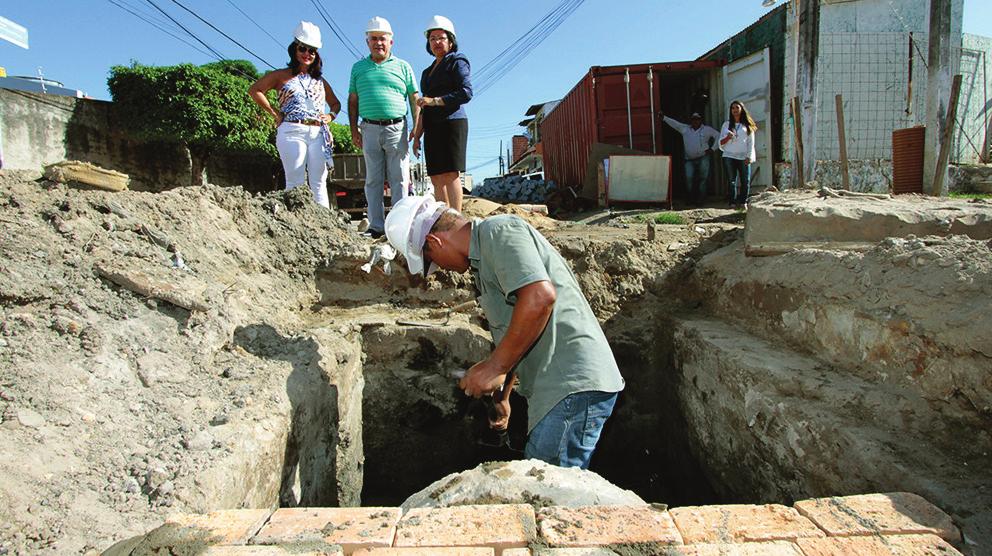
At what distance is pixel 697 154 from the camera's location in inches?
358

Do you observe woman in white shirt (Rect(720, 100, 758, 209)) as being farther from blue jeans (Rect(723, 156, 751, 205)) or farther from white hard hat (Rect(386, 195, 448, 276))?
white hard hat (Rect(386, 195, 448, 276))

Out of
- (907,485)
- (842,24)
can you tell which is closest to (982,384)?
(907,485)

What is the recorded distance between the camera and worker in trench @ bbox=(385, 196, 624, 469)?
2107 mm

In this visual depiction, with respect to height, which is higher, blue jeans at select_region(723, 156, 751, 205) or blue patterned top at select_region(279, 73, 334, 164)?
blue patterned top at select_region(279, 73, 334, 164)

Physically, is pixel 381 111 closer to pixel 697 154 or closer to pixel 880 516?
pixel 880 516

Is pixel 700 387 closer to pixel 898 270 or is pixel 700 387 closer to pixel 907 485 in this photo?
pixel 898 270

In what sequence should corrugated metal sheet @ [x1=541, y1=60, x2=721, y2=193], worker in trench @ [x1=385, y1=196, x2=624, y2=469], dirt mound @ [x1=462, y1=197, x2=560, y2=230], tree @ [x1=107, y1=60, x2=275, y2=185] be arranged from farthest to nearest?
tree @ [x1=107, y1=60, x2=275, y2=185], corrugated metal sheet @ [x1=541, y1=60, x2=721, y2=193], dirt mound @ [x1=462, y1=197, x2=560, y2=230], worker in trench @ [x1=385, y1=196, x2=624, y2=469]

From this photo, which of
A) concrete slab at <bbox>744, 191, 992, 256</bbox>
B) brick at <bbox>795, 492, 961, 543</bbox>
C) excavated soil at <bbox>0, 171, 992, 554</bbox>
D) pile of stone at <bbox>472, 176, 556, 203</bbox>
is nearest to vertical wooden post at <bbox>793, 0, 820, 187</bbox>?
excavated soil at <bbox>0, 171, 992, 554</bbox>

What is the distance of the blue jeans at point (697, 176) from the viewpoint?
9086 mm

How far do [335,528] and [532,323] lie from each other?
948mm

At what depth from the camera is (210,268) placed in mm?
3238

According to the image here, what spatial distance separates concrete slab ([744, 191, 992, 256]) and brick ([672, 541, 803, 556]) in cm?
223

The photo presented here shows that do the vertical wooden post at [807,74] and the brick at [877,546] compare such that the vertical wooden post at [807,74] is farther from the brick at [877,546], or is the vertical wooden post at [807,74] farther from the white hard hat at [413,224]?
the brick at [877,546]

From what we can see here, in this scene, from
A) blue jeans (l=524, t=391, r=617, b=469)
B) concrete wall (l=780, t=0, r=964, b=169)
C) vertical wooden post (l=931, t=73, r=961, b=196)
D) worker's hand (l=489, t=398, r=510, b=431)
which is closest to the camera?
blue jeans (l=524, t=391, r=617, b=469)
